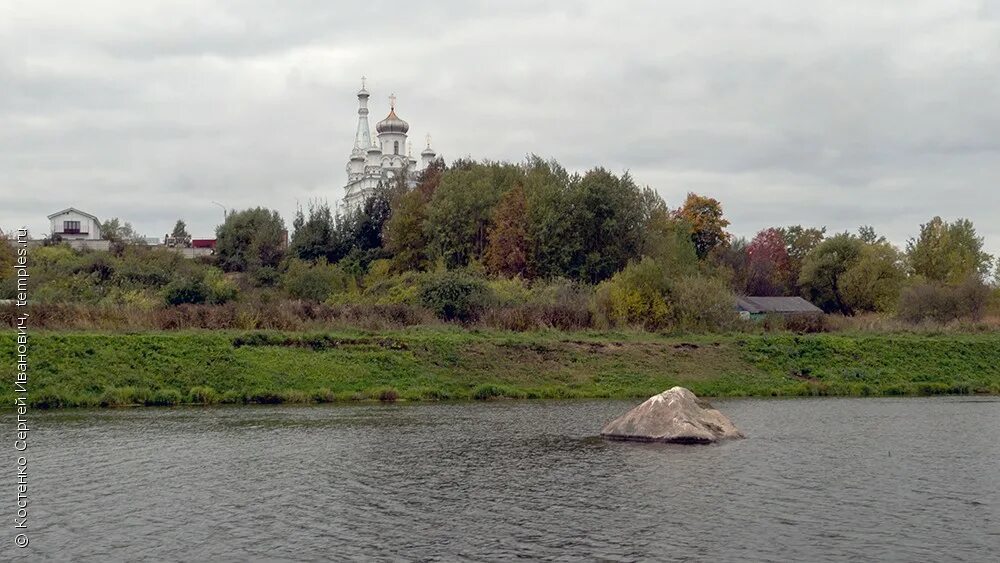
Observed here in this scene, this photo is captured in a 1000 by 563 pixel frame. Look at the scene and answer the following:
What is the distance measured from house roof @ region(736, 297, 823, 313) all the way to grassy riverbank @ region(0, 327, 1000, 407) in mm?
32671

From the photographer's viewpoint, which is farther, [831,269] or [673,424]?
[831,269]

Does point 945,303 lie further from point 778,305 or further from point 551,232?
point 551,232

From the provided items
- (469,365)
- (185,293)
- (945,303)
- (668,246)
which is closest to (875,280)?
(945,303)

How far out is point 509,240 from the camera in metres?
84.6

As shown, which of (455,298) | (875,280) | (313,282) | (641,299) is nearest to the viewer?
(641,299)

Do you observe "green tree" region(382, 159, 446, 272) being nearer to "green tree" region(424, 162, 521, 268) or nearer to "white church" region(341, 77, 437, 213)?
"green tree" region(424, 162, 521, 268)

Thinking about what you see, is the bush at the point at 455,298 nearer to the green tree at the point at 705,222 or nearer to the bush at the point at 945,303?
the bush at the point at 945,303

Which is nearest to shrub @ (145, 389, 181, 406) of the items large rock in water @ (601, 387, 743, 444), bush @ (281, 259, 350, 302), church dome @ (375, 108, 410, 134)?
large rock in water @ (601, 387, 743, 444)

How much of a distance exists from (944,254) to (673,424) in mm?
87114

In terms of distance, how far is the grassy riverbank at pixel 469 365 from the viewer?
144ft

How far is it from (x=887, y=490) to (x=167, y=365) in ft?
107

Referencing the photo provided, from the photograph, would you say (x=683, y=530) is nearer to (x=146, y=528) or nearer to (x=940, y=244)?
(x=146, y=528)

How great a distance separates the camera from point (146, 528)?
19391 mm

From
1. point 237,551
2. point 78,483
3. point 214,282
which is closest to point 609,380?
point 78,483
